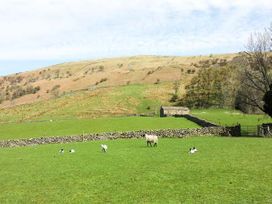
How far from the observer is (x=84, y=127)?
2675 inches

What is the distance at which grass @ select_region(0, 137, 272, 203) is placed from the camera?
1945 cm

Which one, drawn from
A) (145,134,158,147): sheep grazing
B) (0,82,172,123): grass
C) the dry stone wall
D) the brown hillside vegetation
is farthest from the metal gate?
the brown hillside vegetation

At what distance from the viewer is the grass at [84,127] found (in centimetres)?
6338

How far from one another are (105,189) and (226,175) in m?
6.38

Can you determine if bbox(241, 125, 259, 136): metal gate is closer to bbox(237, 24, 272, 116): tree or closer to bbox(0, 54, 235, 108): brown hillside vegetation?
bbox(237, 24, 272, 116): tree

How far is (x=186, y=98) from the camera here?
354ft

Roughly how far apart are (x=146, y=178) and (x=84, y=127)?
45628 mm

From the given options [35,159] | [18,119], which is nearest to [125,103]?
[18,119]

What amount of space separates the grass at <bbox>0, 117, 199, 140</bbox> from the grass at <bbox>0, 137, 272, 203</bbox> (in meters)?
30.4

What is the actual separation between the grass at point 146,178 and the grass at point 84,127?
1199 inches

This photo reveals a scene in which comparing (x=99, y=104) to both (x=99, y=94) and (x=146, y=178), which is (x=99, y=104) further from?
(x=146, y=178)

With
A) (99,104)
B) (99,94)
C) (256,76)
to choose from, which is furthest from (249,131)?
(99,94)

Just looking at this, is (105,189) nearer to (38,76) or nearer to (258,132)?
(258,132)

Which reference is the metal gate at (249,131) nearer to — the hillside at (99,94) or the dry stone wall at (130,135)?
the dry stone wall at (130,135)
